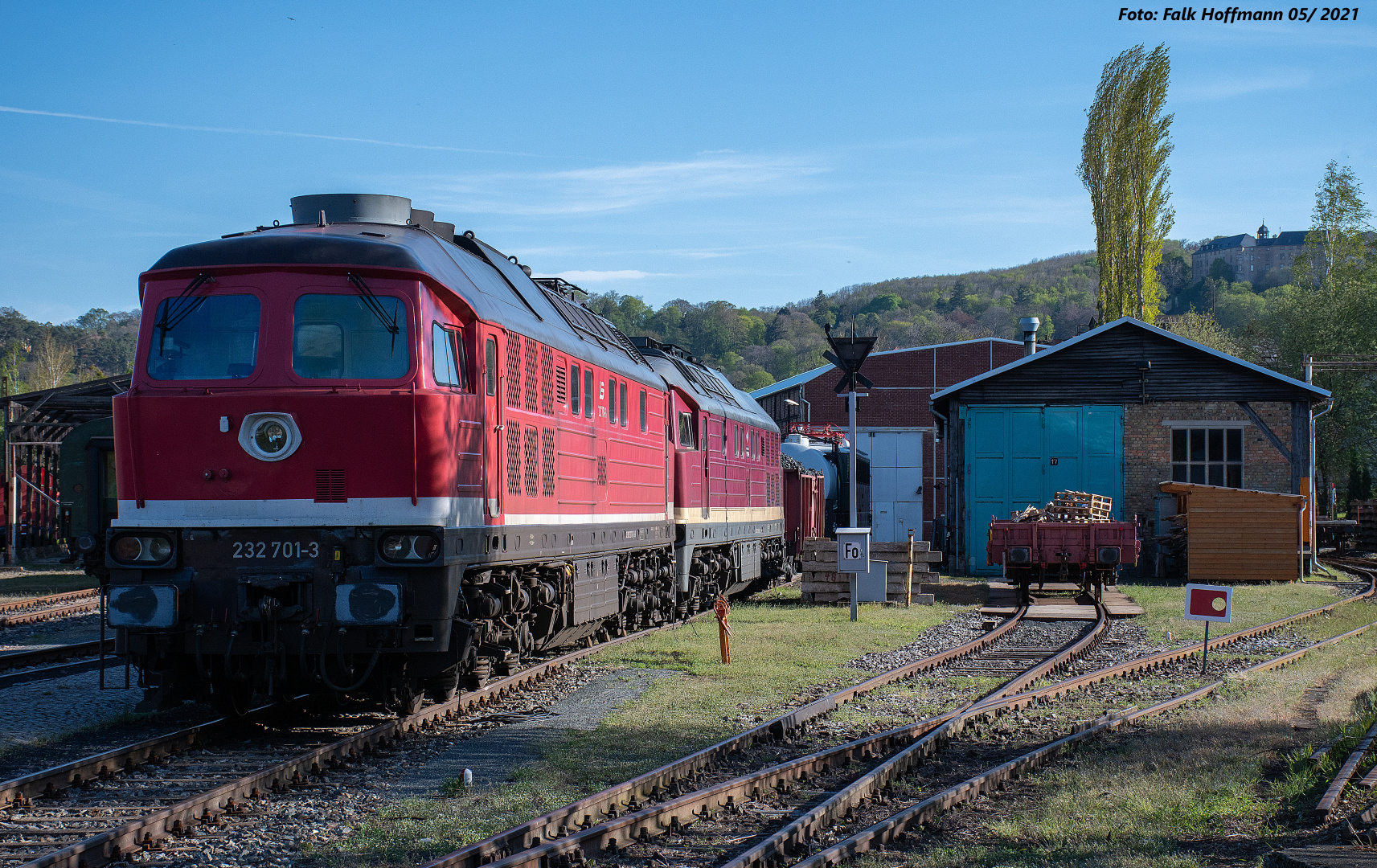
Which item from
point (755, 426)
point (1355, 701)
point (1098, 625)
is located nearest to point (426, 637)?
point (1355, 701)

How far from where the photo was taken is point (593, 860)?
5977 mm

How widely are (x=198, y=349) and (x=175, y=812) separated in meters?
3.52

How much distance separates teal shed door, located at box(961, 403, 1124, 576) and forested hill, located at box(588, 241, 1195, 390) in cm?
8230

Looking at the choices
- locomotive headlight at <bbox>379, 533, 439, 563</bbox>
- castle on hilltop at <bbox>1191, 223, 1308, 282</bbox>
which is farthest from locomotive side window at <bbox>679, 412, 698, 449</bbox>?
castle on hilltop at <bbox>1191, 223, 1308, 282</bbox>

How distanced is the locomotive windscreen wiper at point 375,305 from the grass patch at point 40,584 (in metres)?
15.7

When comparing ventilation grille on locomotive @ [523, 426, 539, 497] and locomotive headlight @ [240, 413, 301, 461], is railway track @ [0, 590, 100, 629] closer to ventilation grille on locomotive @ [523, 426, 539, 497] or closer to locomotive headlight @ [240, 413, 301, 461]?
ventilation grille on locomotive @ [523, 426, 539, 497]

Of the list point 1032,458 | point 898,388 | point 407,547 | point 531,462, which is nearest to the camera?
point 407,547

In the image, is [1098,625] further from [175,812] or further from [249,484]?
[175,812]

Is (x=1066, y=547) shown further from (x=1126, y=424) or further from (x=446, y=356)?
(x=446, y=356)

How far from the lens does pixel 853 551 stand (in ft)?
57.9

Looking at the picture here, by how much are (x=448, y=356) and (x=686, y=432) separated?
8.75 meters

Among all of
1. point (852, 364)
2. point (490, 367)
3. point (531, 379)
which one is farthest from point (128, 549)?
point (852, 364)

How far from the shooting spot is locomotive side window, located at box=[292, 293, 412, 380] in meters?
8.61

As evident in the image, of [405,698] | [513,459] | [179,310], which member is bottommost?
[405,698]
